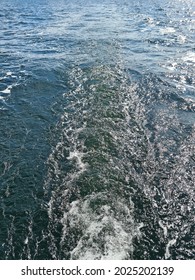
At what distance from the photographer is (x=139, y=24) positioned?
40500 mm

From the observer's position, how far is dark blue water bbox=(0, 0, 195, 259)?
436 inches

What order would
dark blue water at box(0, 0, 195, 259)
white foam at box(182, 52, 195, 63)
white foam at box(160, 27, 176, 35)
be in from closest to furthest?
1. dark blue water at box(0, 0, 195, 259)
2. white foam at box(182, 52, 195, 63)
3. white foam at box(160, 27, 176, 35)

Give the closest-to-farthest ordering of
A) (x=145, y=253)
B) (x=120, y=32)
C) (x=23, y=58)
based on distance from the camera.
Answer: (x=145, y=253) < (x=23, y=58) < (x=120, y=32)

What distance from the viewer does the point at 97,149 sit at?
1562 cm

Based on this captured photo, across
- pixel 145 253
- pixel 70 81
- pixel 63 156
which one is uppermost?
pixel 70 81

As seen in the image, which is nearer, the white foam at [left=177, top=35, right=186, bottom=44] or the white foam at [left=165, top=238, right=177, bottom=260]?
the white foam at [left=165, top=238, right=177, bottom=260]

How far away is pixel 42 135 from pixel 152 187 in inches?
289

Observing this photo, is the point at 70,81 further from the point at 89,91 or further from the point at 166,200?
the point at 166,200

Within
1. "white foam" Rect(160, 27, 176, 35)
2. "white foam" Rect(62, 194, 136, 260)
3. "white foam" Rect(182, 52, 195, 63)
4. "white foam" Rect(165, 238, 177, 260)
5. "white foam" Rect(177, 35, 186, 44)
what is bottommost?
"white foam" Rect(165, 238, 177, 260)

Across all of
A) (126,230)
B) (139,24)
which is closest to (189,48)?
(139,24)

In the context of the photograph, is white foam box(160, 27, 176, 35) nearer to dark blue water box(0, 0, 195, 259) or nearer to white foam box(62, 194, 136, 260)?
dark blue water box(0, 0, 195, 259)

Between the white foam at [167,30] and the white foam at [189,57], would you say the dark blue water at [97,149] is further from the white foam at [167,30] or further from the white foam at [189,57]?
the white foam at [167,30]

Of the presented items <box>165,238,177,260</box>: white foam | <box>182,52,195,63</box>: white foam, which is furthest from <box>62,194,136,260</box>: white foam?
<box>182,52,195,63</box>: white foam

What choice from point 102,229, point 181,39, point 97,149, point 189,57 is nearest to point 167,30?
point 181,39
